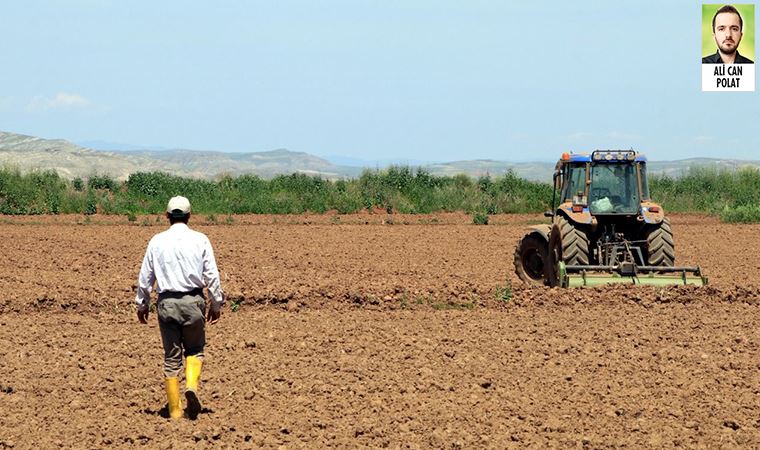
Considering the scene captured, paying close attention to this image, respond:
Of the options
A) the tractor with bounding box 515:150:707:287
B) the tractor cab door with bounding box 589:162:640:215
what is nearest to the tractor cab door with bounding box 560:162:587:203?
the tractor with bounding box 515:150:707:287

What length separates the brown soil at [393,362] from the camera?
7965mm

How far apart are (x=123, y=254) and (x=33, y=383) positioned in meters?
12.2

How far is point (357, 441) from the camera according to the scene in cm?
770

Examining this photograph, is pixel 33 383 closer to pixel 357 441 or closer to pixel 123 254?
pixel 357 441

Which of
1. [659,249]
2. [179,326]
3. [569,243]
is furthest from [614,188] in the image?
[179,326]

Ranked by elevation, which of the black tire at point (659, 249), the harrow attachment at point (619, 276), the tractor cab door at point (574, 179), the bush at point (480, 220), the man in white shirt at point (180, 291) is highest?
the tractor cab door at point (574, 179)

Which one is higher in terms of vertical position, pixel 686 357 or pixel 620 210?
pixel 620 210

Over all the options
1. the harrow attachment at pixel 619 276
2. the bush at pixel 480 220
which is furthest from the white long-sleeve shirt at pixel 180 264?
the bush at pixel 480 220

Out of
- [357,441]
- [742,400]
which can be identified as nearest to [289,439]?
[357,441]

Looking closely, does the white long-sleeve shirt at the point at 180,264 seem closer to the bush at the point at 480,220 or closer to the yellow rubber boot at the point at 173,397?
the yellow rubber boot at the point at 173,397

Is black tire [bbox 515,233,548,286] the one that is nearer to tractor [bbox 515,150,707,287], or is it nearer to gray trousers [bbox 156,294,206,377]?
tractor [bbox 515,150,707,287]

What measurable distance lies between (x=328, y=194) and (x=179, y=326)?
104 ft

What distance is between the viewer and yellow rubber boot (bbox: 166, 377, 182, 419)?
27.3 ft

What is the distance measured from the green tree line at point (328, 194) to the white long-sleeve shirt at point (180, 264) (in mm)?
28857
